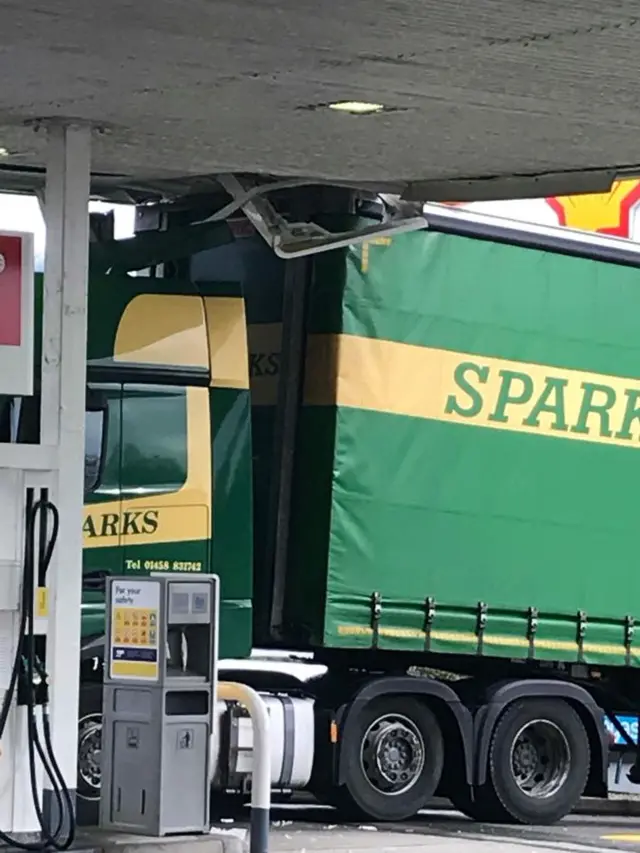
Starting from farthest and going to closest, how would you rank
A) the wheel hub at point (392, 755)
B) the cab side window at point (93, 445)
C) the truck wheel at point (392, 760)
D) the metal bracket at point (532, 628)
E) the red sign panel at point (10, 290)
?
the metal bracket at point (532, 628) < the wheel hub at point (392, 755) < the truck wheel at point (392, 760) < the cab side window at point (93, 445) < the red sign panel at point (10, 290)

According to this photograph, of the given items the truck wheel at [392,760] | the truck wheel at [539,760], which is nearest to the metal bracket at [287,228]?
the truck wheel at [392,760]

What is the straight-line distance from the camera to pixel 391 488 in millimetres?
13125

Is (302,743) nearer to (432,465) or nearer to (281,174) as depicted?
(432,465)

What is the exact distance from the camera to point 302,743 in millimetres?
13055

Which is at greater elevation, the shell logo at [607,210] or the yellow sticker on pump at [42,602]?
the shell logo at [607,210]

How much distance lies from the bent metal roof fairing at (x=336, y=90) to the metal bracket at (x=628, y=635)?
3550 millimetres

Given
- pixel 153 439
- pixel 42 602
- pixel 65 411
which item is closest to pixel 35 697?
pixel 42 602

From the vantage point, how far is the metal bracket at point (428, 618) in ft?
43.3

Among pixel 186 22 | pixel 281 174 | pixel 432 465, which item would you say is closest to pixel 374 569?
pixel 432 465

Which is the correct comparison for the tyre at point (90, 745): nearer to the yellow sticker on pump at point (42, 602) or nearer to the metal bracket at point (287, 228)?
the yellow sticker on pump at point (42, 602)

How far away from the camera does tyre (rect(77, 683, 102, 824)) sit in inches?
475

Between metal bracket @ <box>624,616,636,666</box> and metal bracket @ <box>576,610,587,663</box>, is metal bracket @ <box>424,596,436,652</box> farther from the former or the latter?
metal bracket @ <box>624,616,636,666</box>

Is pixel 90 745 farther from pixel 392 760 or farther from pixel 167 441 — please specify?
pixel 392 760

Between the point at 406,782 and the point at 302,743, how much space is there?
833mm
